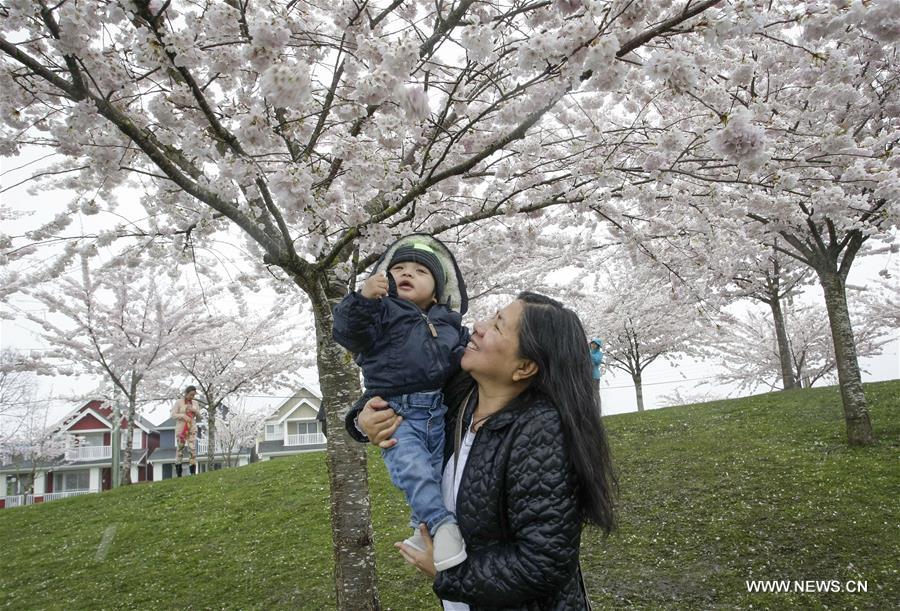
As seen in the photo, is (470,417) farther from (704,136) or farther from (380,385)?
(704,136)

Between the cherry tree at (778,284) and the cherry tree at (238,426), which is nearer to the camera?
the cherry tree at (778,284)

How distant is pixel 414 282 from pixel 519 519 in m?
0.82

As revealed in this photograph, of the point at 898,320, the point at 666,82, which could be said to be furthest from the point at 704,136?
the point at 898,320

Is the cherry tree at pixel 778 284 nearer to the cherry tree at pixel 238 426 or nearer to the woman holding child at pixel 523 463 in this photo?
the woman holding child at pixel 523 463

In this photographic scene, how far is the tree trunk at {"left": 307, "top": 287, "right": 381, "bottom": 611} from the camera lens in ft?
11.3

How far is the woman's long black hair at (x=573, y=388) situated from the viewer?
144 centimetres

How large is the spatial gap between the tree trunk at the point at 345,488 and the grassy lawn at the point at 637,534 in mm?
1008

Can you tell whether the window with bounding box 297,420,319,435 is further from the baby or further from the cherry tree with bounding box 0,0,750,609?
the baby

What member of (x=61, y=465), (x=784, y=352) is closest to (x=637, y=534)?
(x=784, y=352)

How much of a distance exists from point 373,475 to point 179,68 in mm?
7181

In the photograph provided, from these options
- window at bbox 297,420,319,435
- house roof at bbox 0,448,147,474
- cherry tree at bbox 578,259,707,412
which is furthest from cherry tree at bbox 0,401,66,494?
cherry tree at bbox 578,259,707,412

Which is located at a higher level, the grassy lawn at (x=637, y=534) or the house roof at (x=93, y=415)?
the house roof at (x=93, y=415)

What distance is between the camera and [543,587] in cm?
135

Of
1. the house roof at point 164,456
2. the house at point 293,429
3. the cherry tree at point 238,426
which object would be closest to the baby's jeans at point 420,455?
the cherry tree at point 238,426
